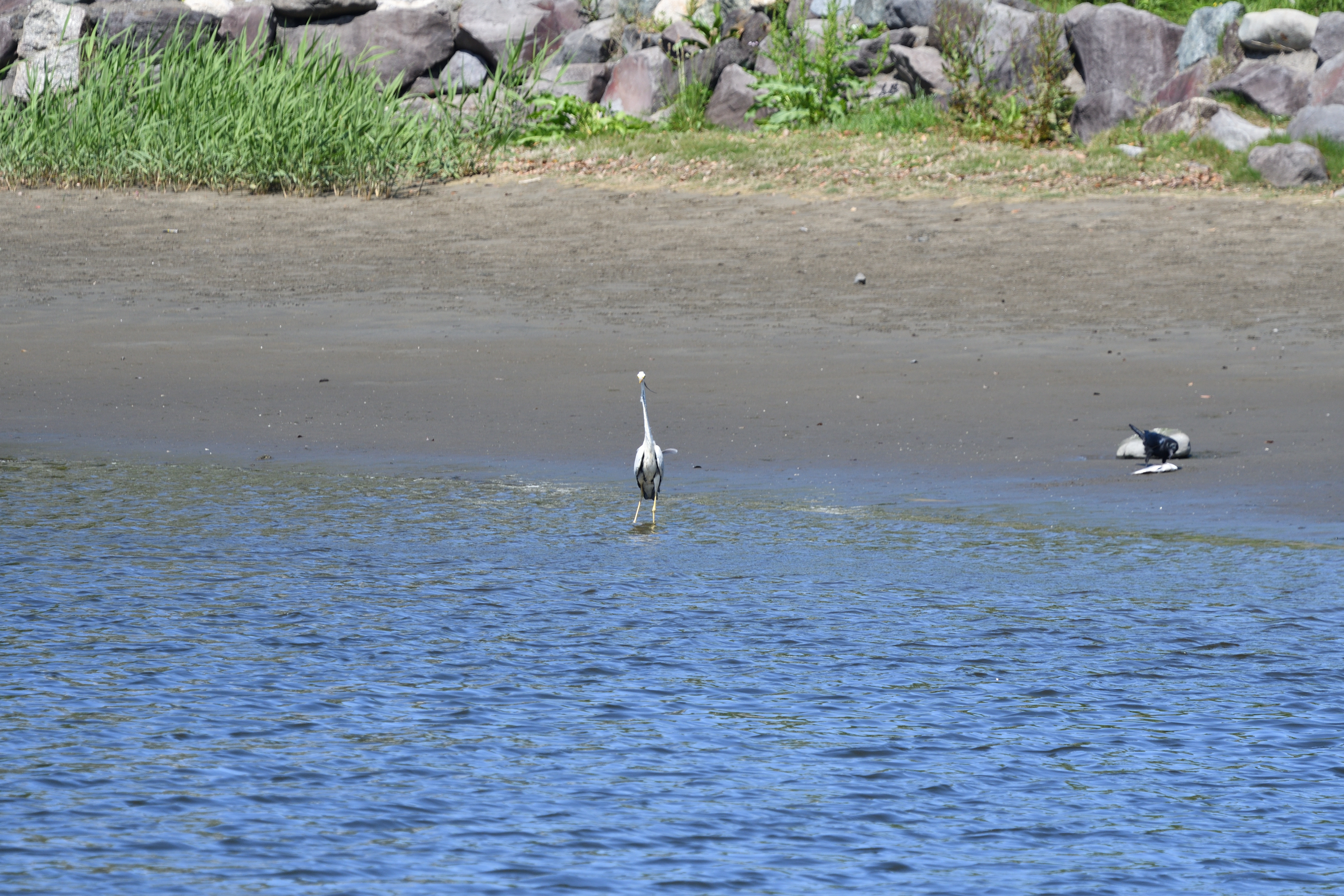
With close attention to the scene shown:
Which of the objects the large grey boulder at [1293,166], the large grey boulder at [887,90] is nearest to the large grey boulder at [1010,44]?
the large grey boulder at [887,90]

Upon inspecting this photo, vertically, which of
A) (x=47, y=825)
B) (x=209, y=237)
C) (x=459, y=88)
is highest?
(x=459, y=88)

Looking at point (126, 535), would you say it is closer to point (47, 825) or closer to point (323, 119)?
point (47, 825)

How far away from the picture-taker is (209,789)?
492 cm

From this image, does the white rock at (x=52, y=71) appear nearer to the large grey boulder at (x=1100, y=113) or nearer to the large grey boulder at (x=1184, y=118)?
the large grey boulder at (x=1100, y=113)

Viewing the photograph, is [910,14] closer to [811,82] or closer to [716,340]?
[811,82]

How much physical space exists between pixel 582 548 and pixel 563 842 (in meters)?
3.18

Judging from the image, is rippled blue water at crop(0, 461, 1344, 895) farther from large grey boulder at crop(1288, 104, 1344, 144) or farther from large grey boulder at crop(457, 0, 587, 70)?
large grey boulder at crop(457, 0, 587, 70)

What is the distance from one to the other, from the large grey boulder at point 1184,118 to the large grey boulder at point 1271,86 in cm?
55

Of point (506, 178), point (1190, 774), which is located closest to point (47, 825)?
point (1190, 774)

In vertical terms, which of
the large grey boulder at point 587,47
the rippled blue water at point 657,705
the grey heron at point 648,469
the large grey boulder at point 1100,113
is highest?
the large grey boulder at point 587,47

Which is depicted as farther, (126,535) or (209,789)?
(126,535)

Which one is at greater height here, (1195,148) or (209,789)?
(1195,148)

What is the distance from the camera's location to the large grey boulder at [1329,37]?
19.5m

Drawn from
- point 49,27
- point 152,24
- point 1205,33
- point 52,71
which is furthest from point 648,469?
point 49,27
